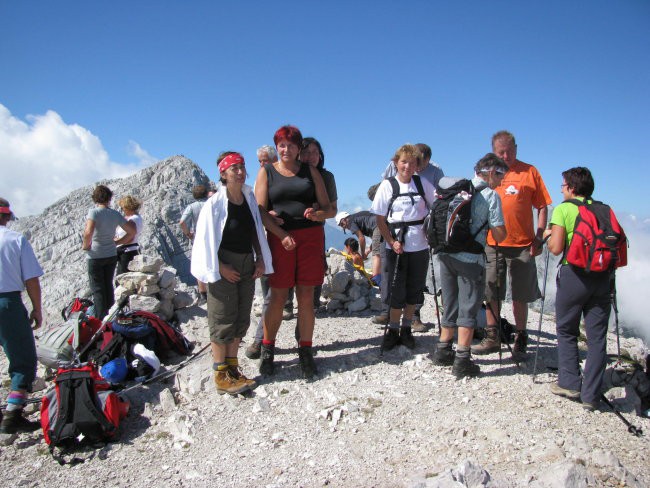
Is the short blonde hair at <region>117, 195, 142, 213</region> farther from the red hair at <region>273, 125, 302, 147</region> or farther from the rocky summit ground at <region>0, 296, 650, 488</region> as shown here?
the red hair at <region>273, 125, 302, 147</region>

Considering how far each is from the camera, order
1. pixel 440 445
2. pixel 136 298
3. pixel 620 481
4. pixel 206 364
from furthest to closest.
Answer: pixel 136 298, pixel 206 364, pixel 440 445, pixel 620 481

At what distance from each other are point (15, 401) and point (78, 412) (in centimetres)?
93

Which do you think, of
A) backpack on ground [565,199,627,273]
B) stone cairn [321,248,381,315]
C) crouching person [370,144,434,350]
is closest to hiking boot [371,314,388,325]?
stone cairn [321,248,381,315]

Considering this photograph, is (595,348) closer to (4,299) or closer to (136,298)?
(4,299)

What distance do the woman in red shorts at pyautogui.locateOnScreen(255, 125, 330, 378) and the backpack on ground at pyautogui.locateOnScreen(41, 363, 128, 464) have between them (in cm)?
184

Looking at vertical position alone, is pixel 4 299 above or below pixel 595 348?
above

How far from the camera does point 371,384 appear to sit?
4.65m

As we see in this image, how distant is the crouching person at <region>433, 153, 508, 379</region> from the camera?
14.4 feet

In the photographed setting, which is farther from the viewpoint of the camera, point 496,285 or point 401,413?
point 496,285

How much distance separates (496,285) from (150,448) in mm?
4285

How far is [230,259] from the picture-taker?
14.3ft

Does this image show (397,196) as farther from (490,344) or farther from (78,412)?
(78,412)

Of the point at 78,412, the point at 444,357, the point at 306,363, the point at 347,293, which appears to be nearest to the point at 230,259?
the point at 306,363

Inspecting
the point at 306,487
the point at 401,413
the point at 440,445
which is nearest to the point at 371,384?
the point at 401,413
